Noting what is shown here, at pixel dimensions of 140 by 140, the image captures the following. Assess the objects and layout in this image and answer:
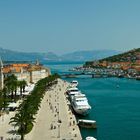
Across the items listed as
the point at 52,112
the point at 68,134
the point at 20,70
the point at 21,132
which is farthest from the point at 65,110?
the point at 20,70

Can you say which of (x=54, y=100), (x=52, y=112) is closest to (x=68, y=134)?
(x=52, y=112)

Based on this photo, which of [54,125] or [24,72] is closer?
[54,125]

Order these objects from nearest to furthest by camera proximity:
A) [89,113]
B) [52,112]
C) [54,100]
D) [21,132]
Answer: [21,132] < [52,112] < [89,113] < [54,100]

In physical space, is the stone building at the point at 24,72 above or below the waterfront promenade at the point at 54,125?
above

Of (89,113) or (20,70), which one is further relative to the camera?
(20,70)

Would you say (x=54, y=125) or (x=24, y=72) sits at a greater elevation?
(x=24, y=72)

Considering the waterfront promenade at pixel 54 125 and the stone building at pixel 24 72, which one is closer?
the waterfront promenade at pixel 54 125

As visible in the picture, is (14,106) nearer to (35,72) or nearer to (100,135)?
(100,135)

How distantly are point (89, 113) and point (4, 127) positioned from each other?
24.3m

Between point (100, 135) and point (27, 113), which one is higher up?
point (27, 113)

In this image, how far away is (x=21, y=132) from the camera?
4525 cm

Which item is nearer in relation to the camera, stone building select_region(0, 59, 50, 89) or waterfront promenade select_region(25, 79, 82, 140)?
waterfront promenade select_region(25, 79, 82, 140)

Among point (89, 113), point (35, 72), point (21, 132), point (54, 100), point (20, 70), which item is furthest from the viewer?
point (35, 72)

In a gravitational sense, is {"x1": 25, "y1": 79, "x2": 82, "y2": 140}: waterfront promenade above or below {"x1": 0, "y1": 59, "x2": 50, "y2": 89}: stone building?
below
